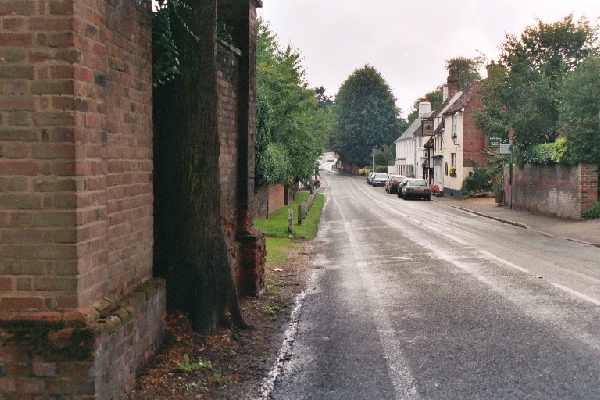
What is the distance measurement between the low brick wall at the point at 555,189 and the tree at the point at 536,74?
1863mm

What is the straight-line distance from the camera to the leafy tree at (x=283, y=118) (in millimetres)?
27922

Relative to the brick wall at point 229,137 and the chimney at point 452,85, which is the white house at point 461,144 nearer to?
the chimney at point 452,85

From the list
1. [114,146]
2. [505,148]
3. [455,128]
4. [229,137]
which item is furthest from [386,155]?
[114,146]

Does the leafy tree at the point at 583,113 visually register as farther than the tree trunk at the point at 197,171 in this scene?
Yes

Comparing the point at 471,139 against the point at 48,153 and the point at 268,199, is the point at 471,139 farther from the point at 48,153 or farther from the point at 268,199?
the point at 48,153

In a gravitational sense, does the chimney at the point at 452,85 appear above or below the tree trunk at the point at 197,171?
above

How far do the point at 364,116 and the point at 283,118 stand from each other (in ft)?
236

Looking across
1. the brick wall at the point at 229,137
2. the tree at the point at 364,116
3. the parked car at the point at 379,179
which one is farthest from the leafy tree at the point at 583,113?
the tree at the point at 364,116

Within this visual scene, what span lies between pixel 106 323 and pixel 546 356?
183 inches

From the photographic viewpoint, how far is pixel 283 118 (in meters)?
31.8

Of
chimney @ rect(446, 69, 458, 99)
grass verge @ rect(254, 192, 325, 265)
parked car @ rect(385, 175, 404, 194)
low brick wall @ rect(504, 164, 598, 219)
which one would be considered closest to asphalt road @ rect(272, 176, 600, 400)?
grass verge @ rect(254, 192, 325, 265)

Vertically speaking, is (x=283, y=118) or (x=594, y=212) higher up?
(x=283, y=118)

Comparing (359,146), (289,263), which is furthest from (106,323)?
(359,146)

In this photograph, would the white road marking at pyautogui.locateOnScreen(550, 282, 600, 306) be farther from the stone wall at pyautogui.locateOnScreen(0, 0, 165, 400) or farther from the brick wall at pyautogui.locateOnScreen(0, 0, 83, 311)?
the brick wall at pyautogui.locateOnScreen(0, 0, 83, 311)
